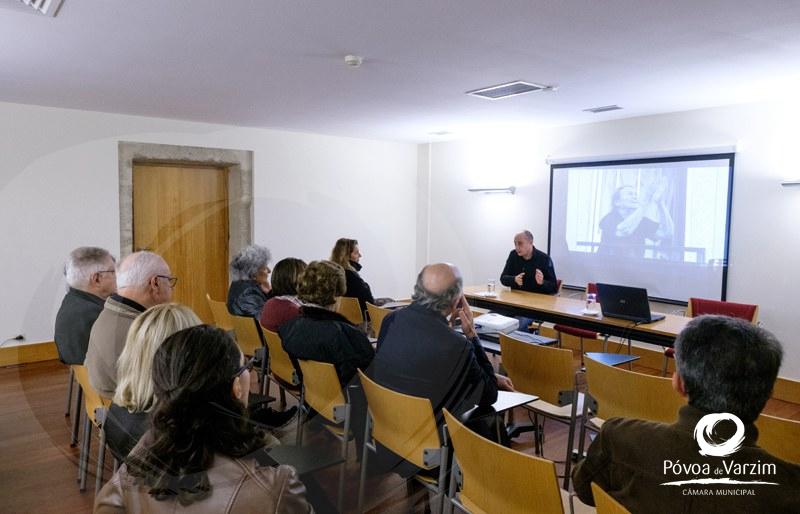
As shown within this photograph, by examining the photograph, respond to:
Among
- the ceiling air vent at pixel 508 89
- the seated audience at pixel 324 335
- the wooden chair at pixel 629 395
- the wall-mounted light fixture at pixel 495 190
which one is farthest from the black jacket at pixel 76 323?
the wall-mounted light fixture at pixel 495 190

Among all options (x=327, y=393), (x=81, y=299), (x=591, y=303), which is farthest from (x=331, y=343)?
(x=591, y=303)

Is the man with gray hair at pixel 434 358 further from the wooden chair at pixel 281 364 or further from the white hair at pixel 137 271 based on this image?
the white hair at pixel 137 271

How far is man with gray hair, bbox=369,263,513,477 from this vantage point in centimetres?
220

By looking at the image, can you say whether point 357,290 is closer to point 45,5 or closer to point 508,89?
point 508,89

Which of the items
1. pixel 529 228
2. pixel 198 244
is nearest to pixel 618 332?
pixel 529 228

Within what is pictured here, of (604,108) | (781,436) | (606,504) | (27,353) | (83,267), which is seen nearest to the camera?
(606,504)

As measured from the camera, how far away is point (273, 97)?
4.62 m

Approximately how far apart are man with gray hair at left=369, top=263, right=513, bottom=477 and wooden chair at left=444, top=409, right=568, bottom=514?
0.40m

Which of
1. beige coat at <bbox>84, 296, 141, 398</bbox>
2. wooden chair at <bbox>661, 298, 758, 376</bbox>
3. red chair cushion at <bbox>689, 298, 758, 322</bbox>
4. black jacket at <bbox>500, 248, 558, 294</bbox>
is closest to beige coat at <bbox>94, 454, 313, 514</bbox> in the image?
beige coat at <bbox>84, 296, 141, 398</bbox>

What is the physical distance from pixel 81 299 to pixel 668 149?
4.95 meters

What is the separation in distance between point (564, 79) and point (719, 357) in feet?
10.1

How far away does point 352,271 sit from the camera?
4.55 m

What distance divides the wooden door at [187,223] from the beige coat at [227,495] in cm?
522

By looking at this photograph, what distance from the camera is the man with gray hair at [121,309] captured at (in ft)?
6.89
